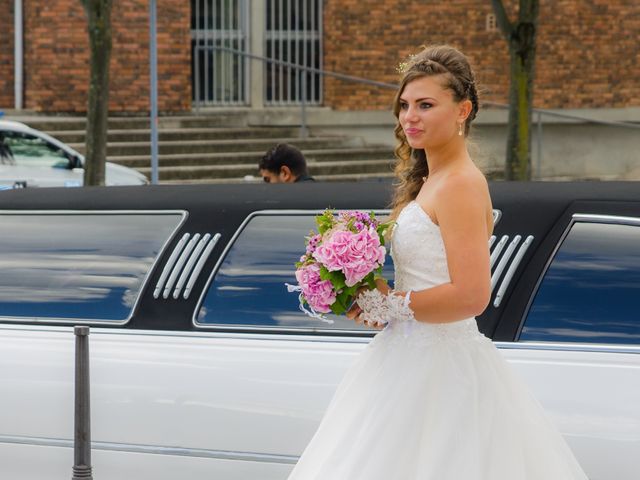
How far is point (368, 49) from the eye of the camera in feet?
76.1

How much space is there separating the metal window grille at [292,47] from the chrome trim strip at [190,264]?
723 inches

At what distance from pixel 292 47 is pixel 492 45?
11.3 ft

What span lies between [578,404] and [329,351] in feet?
2.66

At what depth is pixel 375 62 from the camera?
76.4 feet

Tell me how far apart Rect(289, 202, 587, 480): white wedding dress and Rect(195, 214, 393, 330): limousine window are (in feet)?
2.62

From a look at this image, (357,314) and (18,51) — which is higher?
(18,51)

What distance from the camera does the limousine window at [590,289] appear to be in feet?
13.3

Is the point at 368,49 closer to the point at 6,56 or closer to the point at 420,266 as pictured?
the point at 6,56

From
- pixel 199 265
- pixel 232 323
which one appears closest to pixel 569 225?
pixel 232 323

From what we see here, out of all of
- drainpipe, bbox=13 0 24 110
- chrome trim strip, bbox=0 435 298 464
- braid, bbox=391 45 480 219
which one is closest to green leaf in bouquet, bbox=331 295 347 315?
braid, bbox=391 45 480 219

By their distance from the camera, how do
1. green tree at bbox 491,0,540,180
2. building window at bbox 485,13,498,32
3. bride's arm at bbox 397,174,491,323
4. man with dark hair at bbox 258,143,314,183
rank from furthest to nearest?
building window at bbox 485,13,498,32
green tree at bbox 491,0,540,180
man with dark hair at bbox 258,143,314,183
bride's arm at bbox 397,174,491,323

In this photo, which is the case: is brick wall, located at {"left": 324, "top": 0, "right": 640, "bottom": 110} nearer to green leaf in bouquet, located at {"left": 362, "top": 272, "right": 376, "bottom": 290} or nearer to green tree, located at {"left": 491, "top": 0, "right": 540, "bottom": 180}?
green tree, located at {"left": 491, "top": 0, "right": 540, "bottom": 180}

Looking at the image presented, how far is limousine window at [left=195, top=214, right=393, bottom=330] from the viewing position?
4469mm

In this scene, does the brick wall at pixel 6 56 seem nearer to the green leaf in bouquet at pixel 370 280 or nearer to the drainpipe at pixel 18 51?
the drainpipe at pixel 18 51
